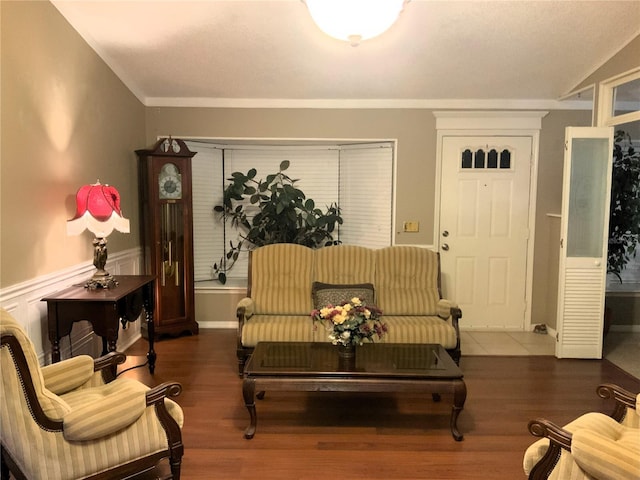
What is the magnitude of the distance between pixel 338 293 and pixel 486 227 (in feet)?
6.51

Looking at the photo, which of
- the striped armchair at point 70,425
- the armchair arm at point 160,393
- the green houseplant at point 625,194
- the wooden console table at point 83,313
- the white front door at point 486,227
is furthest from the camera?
the white front door at point 486,227

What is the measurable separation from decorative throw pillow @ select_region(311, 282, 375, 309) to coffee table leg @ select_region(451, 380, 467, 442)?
50.8 inches

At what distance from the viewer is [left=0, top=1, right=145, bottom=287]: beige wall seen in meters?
2.53

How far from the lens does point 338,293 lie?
12.8 feet

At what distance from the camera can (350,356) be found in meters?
2.96

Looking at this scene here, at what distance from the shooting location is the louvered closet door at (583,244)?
4.02 meters

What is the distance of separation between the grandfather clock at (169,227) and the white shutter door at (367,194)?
1777 mm

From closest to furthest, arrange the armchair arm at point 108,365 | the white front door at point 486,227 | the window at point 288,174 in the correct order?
the armchair arm at point 108,365
the white front door at point 486,227
the window at point 288,174

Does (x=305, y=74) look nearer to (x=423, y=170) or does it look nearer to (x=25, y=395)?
(x=423, y=170)

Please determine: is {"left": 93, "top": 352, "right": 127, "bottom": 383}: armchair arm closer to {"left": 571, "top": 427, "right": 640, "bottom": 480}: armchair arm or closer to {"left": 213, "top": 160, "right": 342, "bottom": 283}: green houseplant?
{"left": 571, "top": 427, "right": 640, "bottom": 480}: armchair arm

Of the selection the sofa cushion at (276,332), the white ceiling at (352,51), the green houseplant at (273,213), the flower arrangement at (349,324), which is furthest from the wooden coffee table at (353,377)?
the white ceiling at (352,51)

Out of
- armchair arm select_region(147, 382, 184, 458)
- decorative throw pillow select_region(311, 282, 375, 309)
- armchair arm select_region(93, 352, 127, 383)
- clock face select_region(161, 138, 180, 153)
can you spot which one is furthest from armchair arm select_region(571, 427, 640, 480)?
clock face select_region(161, 138, 180, 153)

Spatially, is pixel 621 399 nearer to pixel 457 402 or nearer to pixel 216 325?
pixel 457 402

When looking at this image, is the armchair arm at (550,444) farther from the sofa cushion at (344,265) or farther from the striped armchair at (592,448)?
the sofa cushion at (344,265)
